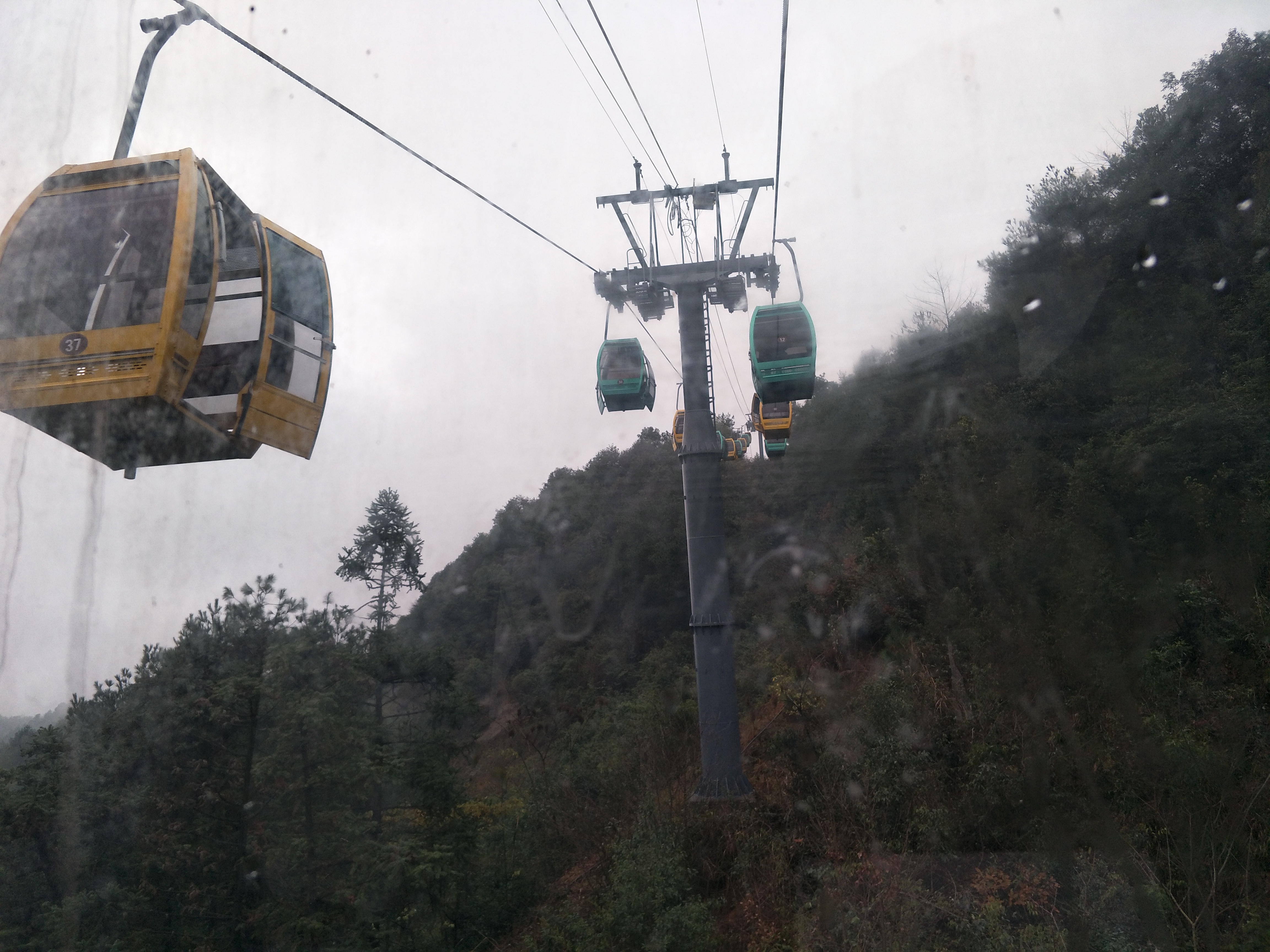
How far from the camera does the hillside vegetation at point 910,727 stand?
6.95 metres

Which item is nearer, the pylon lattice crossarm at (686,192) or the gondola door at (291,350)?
the gondola door at (291,350)

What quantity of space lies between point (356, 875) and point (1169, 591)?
405 inches

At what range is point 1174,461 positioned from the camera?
1155cm

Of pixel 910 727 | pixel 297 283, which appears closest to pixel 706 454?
pixel 910 727

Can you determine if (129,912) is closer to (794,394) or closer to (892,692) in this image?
(892,692)

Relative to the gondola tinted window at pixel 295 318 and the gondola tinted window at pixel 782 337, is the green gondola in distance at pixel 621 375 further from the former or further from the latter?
the gondola tinted window at pixel 295 318

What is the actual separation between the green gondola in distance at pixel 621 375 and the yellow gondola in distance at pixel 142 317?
7.80 meters

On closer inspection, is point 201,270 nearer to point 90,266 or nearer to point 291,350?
point 90,266

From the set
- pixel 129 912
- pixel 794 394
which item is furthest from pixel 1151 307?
pixel 129 912

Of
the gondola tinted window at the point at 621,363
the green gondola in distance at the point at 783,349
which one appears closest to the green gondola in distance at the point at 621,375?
the gondola tinted window at the point at 621,363

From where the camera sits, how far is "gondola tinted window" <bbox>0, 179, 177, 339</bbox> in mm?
3662

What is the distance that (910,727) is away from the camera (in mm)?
9344

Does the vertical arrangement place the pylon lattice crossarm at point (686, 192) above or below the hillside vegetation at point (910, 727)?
above

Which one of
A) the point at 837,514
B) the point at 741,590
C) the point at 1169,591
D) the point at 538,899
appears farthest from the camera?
the point at 741,590
